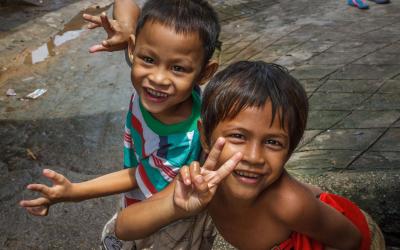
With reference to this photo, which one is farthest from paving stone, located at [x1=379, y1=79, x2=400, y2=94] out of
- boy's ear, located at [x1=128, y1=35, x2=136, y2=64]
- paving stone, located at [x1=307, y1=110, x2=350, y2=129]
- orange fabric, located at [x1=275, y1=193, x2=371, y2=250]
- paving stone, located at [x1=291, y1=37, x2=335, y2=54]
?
boy's ear, located at [x1=128, y1=35, x2=136, y2=64]

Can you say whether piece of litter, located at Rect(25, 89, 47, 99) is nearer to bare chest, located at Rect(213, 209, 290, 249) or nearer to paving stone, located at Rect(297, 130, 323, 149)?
paving stone, located at Rect(297, 130, 323, 149)

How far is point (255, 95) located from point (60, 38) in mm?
5102

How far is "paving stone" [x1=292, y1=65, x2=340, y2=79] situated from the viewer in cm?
433

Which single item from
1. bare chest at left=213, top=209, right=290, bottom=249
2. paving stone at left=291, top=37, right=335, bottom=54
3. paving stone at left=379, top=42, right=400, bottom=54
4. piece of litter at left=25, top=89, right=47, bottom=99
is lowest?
piece of litter at left=25, top=89, right=47, bottom=99

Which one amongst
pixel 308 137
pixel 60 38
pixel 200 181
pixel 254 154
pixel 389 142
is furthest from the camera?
pixel 60 38

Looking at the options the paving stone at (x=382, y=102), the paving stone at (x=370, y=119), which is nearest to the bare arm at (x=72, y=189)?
the paving stone at (x=370, y=119)

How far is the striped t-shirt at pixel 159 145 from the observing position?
1901 millimetres

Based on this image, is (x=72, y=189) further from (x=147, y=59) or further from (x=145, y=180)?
(x=147, y=59)

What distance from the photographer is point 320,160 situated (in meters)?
3.05

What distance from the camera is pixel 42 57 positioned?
5762 mm

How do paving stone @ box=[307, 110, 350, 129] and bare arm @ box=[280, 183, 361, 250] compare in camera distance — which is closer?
bare arm @ box=[280, 183, 361, 250]

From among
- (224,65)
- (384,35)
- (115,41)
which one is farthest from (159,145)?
(384,35)

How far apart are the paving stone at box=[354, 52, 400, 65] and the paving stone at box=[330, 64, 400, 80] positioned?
0.31ft

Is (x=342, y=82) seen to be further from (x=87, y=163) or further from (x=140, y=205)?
(x=140, y=205)
